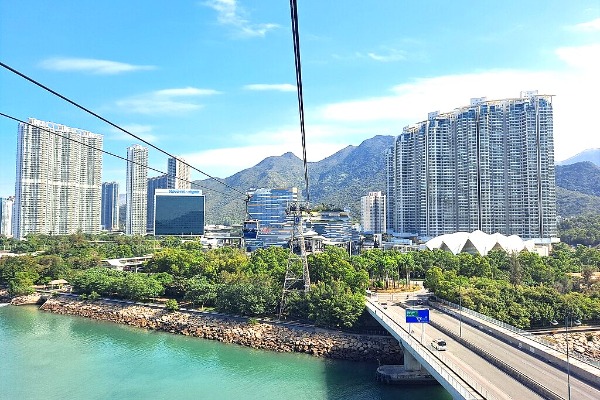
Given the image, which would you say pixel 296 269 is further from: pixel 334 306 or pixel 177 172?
pixel 177 172

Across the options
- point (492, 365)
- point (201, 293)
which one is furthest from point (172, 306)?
point (492, 365)

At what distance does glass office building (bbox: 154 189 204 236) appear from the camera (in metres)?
46.3

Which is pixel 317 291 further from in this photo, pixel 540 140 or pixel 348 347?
pixel 540 140

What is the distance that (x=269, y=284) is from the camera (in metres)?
15.0

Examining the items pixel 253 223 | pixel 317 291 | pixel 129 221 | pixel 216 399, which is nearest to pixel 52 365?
pixel 216 399

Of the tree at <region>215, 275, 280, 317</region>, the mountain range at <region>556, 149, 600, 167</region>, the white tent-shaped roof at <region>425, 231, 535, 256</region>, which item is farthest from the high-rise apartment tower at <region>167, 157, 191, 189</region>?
the mountain range at <region>556, 149, 600, 167</region>

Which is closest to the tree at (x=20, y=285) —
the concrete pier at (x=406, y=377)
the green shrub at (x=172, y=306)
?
the green shrub at (x=172, y=306)

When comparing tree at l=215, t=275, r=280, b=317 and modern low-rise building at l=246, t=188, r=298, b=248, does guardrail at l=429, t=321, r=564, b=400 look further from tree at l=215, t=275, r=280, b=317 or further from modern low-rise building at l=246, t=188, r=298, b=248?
modern low-rise building at l=246, t=188, r=298, b=248

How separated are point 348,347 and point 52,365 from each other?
761cm

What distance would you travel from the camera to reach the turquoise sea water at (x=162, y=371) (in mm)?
9641

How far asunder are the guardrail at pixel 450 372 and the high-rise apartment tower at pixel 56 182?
33821 mm

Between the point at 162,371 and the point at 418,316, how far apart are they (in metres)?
6.34

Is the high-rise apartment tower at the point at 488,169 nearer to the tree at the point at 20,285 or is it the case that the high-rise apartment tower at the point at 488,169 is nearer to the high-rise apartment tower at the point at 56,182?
the tree at the point at 20,285

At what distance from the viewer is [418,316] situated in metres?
10.0
